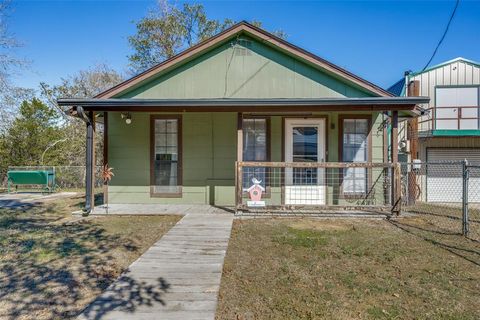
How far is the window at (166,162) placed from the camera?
8.04m

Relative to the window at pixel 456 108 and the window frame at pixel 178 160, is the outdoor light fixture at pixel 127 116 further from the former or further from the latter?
the window at pixel 456 108

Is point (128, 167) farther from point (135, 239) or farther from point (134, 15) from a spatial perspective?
point (134, 15)

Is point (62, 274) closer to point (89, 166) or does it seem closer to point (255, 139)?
point (89, 166)

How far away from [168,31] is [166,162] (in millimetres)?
14398

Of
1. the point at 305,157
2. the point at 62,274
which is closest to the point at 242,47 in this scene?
the point at 305,157

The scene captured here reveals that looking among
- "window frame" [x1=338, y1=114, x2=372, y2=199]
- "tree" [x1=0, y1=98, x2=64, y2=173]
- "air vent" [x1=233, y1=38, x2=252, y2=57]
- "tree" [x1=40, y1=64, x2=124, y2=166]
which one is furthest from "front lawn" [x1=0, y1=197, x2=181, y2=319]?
"tree" [x1=0, y1=98, x2=64, y2=173]

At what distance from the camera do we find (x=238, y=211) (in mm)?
6676

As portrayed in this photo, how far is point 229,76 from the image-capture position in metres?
8.12

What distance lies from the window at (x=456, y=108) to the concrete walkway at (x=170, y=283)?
34.5 ft

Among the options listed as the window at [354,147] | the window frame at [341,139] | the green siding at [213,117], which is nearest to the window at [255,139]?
the green siding at [213,117]

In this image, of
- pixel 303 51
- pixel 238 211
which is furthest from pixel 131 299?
pixel 303 51

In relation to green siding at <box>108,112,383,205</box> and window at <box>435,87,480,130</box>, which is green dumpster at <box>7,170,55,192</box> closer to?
green siding at <box>108,112,383,205</box>

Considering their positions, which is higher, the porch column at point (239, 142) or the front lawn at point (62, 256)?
the porch column at point (239, 142)

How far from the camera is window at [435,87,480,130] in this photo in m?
11.0
